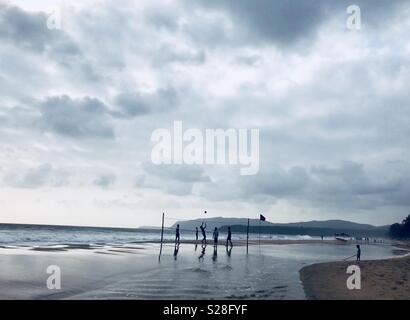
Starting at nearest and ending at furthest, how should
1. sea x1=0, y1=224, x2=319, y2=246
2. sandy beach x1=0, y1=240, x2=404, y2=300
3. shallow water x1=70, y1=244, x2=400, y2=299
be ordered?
sandy beach x1=0, y1=240, x2=404, y2=300, shallow water x1=70, y1=244, x2=400, y2=299, sea x1=0, y1=224, x2=319, y2=246

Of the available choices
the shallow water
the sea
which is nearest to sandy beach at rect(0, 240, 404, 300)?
the shallow water

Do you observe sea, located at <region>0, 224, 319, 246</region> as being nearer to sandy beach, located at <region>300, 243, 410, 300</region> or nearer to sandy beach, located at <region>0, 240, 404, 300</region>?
sandy beach, located at <region>0, 240, 404, 300</region>

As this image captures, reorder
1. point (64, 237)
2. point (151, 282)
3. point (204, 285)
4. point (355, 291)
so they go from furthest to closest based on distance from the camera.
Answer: point (64, 237) < point (151, 282) < point (204, 285) < point (355, 291)

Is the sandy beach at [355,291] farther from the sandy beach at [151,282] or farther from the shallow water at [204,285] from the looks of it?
the shallow water at [204,285]

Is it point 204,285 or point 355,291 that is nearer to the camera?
point 355,291

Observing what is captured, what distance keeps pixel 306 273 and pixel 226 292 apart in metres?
10.5

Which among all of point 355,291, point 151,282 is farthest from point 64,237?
point 355,291

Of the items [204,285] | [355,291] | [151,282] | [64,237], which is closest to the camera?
[355,291]

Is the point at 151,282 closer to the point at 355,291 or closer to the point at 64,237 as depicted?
the point at 355,291

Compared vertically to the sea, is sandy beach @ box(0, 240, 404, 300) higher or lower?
higher

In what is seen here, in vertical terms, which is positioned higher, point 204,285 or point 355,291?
point 204,285

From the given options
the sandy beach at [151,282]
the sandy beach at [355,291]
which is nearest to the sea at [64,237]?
the sandy beach at [151,282]
